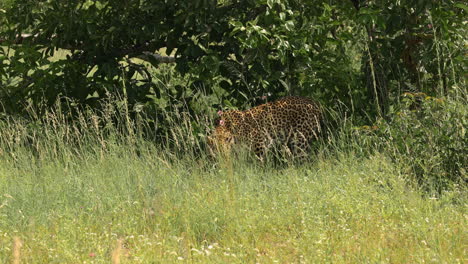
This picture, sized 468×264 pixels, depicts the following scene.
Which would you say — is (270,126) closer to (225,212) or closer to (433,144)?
(433,144)

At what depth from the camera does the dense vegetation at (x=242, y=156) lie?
4.68 meters

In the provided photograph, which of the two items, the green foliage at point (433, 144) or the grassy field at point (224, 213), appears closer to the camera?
the grassy field at point (224, 213)

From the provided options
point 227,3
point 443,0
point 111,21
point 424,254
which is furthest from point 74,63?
point 424,254

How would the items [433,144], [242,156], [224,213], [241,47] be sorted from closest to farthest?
[224,213] < [433,144] < [242,156] < [241,47]

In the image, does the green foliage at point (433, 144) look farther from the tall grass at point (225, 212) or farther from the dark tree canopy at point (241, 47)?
the dark tree canopy at point (241, 47)

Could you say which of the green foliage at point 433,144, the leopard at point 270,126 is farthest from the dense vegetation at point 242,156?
the leopard at point 270,126

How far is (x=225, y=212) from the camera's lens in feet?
16.5

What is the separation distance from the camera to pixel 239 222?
4.96 metres

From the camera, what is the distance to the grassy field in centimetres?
450

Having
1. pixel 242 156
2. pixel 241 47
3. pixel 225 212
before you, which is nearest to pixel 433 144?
pixel 242 156

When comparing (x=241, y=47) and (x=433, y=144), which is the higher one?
(x=241, y=47)

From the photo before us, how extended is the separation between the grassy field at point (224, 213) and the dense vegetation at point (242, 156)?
16mm

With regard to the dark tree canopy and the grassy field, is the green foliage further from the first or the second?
the dark tree canopy

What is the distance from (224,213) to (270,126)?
5.86ft
